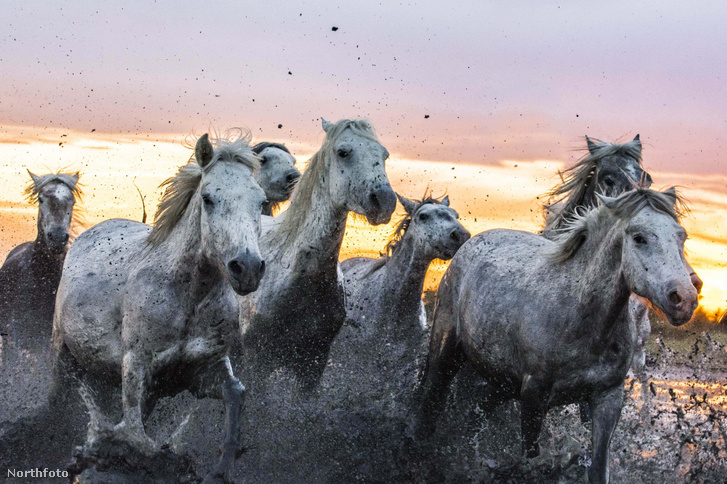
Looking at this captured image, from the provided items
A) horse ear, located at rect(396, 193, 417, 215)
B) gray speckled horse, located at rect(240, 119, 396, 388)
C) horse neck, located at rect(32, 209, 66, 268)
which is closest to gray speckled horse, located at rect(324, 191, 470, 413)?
horse ear, located at rect(396, 193, 417, 215)

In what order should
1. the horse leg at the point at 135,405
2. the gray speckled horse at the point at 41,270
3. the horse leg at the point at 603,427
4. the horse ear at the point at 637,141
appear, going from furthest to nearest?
1. the gray speckled horse at the point at 41,270
2. the horse ear at the point at 637,141
3. the horse leg at the point at 603,427
4. the horse leg at the point at 135,405

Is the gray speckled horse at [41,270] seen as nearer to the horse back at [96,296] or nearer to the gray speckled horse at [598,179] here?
the horse back at [96,296]

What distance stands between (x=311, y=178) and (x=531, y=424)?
2.24m

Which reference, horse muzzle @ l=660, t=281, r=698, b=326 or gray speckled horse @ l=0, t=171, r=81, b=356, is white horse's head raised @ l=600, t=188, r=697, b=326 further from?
gray speckled horse @ l=0, t=171, r=81, b=356

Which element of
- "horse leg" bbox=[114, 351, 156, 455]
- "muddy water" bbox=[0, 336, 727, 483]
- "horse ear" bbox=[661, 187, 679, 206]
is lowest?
"muddy water" bbox=[0, 336, 727, 483]

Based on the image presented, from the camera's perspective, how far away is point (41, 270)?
7812 millimetres

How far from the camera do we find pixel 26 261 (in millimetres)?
7926

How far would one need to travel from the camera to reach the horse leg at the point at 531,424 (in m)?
5.19

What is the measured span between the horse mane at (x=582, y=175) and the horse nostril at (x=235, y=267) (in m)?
3.21

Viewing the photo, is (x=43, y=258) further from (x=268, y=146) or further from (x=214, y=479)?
(x=214, y=479)

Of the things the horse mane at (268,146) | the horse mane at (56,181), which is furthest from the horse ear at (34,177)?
the horse mane at (268,146)

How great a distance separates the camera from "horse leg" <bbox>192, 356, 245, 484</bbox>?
4.44 metres

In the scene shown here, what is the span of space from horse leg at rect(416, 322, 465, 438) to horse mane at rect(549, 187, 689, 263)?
50.2 inches

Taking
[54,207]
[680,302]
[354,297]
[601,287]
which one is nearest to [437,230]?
[354,297]
